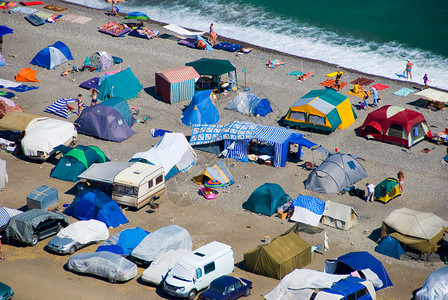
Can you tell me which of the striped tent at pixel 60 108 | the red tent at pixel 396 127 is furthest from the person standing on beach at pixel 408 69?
the striped tent at pixel 60 108

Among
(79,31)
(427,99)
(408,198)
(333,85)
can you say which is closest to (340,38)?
(333,85)

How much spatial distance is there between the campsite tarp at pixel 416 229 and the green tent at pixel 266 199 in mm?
5095

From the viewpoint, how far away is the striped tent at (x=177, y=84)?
128ft

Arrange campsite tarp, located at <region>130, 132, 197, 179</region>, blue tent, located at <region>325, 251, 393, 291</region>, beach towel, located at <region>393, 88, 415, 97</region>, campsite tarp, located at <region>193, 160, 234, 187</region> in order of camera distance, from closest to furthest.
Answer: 1. blue tent, located at <region>325, 251, 393, 291</region>
2. campsite tarp, located at <region>193, 160, 234, 187</region>
3. campsite tarp, located at <region>130, 132, 197, 179</region>
4. beach towel, located at <region>393, 88, 415, 97</region>

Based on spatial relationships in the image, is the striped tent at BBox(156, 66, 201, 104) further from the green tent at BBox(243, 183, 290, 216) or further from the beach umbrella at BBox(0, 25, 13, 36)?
the beach umbrella at BBox(0, 25, 13, 36)

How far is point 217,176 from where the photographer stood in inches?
1188

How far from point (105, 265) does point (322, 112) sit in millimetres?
18421

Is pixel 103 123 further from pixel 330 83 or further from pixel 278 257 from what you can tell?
pixel 330 83

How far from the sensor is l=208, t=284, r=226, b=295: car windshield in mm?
20828

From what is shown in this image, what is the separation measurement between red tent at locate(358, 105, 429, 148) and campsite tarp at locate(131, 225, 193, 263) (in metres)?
15.9

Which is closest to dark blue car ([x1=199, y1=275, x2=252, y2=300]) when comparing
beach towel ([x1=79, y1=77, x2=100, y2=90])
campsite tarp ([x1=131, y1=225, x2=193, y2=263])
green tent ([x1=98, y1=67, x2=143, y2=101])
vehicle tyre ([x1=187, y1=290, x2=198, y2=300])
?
vehicle tyre ([x1=187, y1=290, x2=198, y2=300])

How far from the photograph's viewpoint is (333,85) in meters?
42.1

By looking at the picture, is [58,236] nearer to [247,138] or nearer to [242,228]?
[242,228]

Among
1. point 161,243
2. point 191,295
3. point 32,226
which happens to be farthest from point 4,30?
point 191,295
